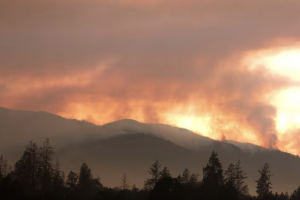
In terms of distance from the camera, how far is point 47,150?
478ft

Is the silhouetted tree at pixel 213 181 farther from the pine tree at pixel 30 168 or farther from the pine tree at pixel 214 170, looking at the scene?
the pine tree at pixel 30 168

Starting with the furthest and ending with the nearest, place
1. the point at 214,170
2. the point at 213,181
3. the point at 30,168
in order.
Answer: the point at 214,170, the point at 30,168, the point at 213,181

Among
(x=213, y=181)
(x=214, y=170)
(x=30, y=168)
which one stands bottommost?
(x=213, y=181)

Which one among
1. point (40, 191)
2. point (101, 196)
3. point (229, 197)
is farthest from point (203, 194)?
point (40, 191)

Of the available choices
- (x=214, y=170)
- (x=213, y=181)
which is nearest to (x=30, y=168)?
(x=213, y=181)

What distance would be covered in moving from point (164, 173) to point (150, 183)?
4901 millimetres

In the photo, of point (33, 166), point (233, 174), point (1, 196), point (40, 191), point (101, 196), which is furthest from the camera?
point (233, 174)

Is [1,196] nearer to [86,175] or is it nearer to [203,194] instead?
[203,194]

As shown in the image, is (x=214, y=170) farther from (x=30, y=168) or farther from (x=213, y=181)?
(x=30, y=168)

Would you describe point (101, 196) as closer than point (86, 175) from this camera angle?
Yes

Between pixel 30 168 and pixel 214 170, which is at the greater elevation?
pixel 30 168

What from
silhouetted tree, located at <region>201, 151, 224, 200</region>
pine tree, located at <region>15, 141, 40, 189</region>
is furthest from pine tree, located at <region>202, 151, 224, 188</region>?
pine tree, located at <region>15, 141, 40, 189</region>

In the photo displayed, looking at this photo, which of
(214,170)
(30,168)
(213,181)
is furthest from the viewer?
(214,170)

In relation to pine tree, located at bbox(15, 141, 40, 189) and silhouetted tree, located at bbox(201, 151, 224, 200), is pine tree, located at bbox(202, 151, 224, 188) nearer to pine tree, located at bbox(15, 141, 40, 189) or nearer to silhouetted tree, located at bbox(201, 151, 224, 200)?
silhouetted tree, located at bbox(201, 151, 224, 200)
